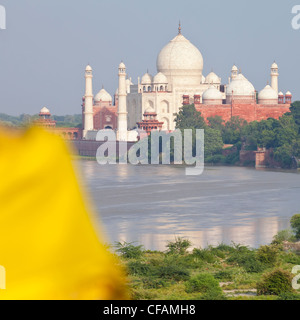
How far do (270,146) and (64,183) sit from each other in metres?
44.1

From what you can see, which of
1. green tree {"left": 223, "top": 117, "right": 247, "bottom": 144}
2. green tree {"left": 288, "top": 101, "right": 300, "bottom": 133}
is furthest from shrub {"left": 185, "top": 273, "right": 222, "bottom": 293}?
green tree {"left": 223, "top": 117, "right": 247, "bottom": 144}

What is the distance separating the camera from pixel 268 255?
1416 centimetres

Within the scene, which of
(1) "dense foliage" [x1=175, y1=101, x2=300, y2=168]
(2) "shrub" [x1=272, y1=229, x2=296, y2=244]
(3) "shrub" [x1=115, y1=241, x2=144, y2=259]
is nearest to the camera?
(3) "shrub" [x1=115, y1=241, x2=144, y2=259]

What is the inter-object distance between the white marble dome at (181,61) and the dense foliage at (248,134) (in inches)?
184

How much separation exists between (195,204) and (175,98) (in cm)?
3265

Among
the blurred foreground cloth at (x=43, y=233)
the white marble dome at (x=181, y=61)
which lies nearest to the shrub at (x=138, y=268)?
the blurred foreground cloth at (x=43, y=233)

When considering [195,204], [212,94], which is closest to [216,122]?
[212,94]

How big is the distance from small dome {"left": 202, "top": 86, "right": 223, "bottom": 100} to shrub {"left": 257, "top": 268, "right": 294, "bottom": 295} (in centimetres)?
4429

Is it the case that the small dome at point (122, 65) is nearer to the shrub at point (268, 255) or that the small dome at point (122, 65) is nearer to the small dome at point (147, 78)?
the small dome at point (147, 78)

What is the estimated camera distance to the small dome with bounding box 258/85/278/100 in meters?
56.5

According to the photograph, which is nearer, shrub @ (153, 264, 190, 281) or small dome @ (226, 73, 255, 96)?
shrub @ (153, 264, 190, 281)

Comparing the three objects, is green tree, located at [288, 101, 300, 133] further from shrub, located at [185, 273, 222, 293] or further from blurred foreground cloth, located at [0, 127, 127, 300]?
blurred foreground cloth, located at [0, 127, 127, 300]

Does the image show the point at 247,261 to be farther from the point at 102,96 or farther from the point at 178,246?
the point at 102,96
